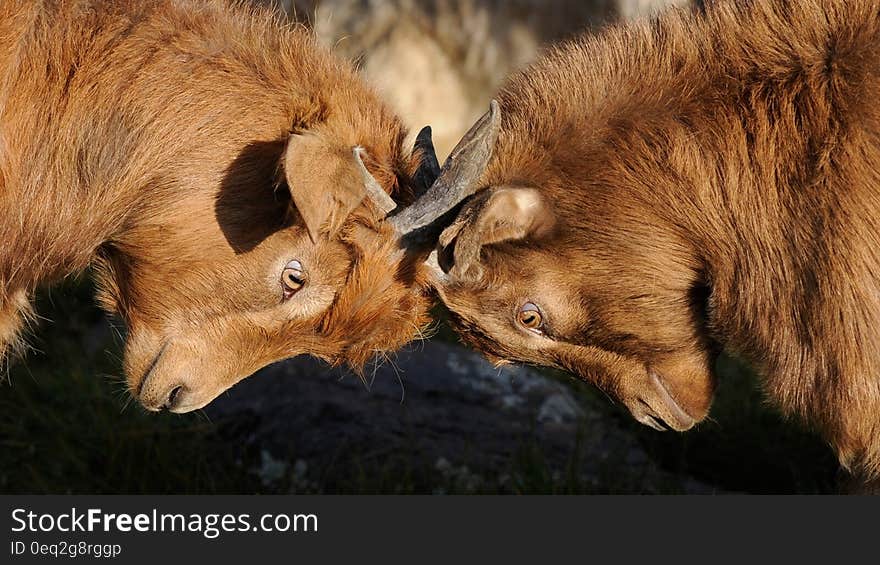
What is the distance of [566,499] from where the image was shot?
529 centimetres

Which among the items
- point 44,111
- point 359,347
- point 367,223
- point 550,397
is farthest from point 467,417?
point 44,111

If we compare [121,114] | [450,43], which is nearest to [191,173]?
[121,114]

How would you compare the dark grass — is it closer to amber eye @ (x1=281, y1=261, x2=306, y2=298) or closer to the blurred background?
the blurred background

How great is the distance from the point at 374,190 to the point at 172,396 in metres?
1.16

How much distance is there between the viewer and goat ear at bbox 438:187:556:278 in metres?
4.39

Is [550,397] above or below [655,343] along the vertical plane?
below

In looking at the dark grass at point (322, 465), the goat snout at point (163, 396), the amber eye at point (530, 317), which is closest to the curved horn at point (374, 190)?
the amber eye at point (530, 317)

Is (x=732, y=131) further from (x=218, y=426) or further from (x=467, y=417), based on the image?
(x=218, y=426)

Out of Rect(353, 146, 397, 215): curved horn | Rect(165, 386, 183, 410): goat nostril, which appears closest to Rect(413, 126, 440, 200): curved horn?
Rect(353, 146, 397, 215): curved horn

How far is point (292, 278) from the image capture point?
457cm

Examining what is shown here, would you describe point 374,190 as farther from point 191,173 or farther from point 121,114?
point 121,114

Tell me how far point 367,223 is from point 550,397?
278 centimetres

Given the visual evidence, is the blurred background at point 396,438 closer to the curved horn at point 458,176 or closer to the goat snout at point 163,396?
the goat snout at point 163,396

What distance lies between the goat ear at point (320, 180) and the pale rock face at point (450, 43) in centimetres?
704
